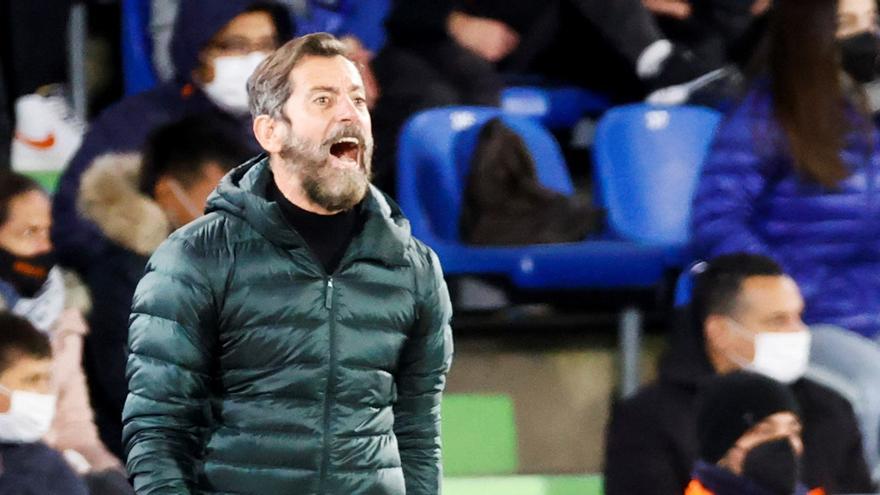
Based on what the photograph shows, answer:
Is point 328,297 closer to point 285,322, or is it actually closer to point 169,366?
point 285,322

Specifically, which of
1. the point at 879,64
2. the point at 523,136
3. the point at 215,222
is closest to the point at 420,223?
the point at 523,136

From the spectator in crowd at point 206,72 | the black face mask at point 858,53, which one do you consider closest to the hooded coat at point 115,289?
the spectator in crowd at point 206,72

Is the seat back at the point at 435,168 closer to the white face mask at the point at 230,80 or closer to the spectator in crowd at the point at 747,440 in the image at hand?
the white face mask at the point at 230,80

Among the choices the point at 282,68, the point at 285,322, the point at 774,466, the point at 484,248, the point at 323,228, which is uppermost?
the point at 282,68

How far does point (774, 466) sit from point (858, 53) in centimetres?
120

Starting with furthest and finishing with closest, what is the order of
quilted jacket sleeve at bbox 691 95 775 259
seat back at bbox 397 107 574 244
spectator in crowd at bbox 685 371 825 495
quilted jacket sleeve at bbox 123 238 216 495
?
1. seat back at bbox 397 107 574 244
2. quilted jacket sleeve at bbox 691 95 775 259
3. spectator in crowd at bbox 685 371 825 495
4. quilted jacket sleeve at bbox 123 238 216 495

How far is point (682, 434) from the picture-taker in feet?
11.6

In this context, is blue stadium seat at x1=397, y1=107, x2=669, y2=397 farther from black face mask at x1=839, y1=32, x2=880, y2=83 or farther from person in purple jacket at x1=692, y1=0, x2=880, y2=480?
black face mask at x1=839, y1=32, x2=880, y2=83

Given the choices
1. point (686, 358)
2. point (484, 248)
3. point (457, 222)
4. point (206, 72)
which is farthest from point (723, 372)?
point (206, 72)

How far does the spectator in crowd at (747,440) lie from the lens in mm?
3416

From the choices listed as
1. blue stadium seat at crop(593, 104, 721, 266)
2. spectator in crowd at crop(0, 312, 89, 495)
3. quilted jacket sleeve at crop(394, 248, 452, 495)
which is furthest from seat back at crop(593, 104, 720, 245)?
quilted jacket sleeve at crop(394, 248, 452, 495)

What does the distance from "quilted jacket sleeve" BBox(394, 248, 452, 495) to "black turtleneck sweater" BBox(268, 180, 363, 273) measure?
0.12 metres

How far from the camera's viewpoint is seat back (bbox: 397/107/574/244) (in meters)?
4.42

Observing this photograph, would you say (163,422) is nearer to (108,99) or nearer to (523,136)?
(523,136)
